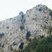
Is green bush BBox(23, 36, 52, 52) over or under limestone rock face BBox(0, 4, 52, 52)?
under

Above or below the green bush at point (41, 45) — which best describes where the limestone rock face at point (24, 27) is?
above

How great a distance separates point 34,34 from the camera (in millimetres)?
76375

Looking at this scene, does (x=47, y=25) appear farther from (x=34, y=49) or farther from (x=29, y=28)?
(x=34, y=49)

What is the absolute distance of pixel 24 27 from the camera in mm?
84375

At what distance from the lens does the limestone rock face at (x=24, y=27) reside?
76.8m

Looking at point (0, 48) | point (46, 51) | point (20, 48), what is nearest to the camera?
point (46, 51)

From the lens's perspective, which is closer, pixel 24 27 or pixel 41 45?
pixel 41 45

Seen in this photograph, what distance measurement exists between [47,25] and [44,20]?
3.18 m

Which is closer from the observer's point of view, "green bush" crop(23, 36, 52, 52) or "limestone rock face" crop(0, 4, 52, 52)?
"green bush" crop(23, 36, 52, 52)

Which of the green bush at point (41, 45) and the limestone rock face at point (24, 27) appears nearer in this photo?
the green bush at point (41, 45)

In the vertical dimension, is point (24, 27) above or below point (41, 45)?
above

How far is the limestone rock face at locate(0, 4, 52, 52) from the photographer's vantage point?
3022 inches

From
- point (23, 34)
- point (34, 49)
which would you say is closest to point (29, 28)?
point (23, 34)

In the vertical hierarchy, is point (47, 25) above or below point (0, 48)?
above
